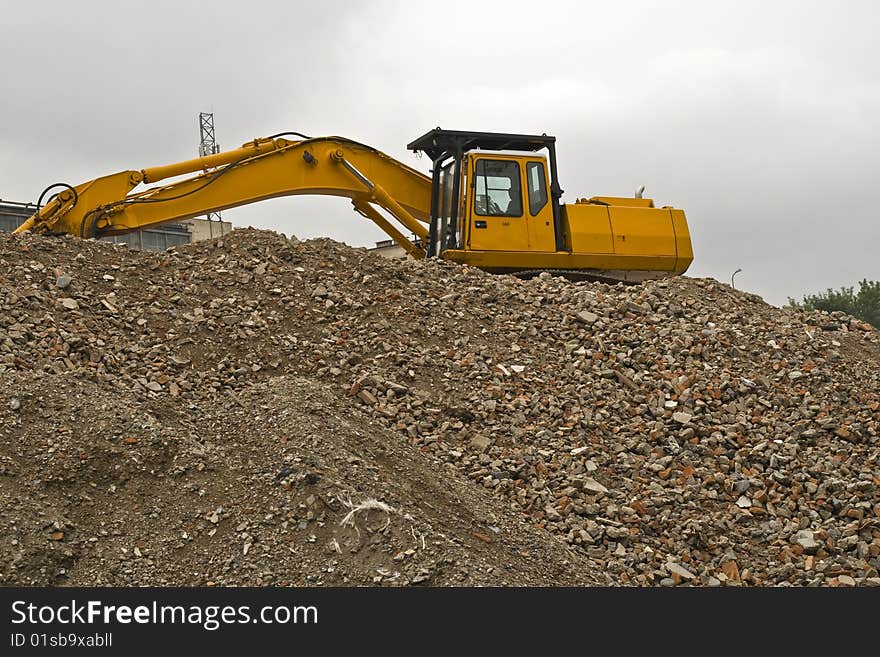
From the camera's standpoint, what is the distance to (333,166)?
1210 centimetres

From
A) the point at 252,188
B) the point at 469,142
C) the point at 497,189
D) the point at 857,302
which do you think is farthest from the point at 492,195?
the point at 857,302

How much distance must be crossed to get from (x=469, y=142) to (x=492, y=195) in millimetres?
775

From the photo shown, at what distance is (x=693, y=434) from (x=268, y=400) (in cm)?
337

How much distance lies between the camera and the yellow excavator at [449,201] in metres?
11.2

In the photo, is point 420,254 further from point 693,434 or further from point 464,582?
point 464,582

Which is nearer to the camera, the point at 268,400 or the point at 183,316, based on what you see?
the point at 268,400

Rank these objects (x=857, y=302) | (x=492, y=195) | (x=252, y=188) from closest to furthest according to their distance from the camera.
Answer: (x=252, y=188)
(x=492, y=195)
(x=857, y=302)

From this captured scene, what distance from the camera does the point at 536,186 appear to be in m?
→ 12.5

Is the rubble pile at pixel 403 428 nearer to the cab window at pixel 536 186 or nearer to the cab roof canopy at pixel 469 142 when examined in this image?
the cab window at pixel 536 186

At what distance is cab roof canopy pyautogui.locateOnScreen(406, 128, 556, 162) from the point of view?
12500 millimetres

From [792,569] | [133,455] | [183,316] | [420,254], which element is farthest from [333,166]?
[792,569]

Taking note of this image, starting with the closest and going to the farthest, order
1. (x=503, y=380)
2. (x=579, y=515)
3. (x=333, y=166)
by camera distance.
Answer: (x=579, y=515), (x=503, y=380), (x=333, y=166)

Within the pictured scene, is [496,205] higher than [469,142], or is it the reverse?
[469,142]

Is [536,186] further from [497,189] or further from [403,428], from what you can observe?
[403,428]
